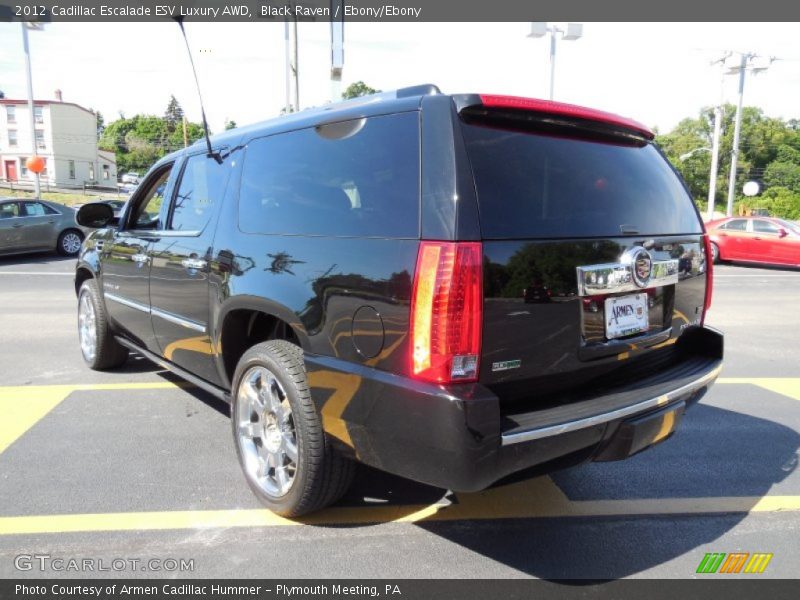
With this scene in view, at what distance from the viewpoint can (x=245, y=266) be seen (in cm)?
301

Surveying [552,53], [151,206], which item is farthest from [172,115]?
[151,206]

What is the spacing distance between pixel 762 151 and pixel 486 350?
287 ft

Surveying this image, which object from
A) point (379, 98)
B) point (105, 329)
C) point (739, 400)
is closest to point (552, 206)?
point (379, 98)

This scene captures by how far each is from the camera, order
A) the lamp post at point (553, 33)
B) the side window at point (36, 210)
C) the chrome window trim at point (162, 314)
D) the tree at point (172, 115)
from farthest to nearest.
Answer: the tree at point (172, 115), the lamp post at point (553, 33), the side window at point (36, 210), the chrome window trim at point (162, 314)

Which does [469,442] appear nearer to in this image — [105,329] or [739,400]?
[739,400]

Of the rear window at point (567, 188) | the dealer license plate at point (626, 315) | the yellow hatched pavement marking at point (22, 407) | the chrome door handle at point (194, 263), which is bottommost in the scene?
the yellow hatched pavement marking at point (22, 407)

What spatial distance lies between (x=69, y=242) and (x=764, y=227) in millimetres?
17448

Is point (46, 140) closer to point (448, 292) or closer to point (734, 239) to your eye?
point (734, 239)

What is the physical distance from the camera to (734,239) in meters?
15.7

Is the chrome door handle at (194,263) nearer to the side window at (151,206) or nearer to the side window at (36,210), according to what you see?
the side window at (151,206)

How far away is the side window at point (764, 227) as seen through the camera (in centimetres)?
1515

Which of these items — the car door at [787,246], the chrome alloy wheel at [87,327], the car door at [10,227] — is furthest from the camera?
the car door at [787,246]

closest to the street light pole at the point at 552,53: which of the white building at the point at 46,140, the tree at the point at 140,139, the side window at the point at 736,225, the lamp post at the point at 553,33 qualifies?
the lamp post at the point at 553,33

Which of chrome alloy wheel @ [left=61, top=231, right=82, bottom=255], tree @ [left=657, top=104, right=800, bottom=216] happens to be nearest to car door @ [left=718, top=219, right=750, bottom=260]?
chrome alloy wheel @ [left=61, top=231, right=82, bottom=255]
